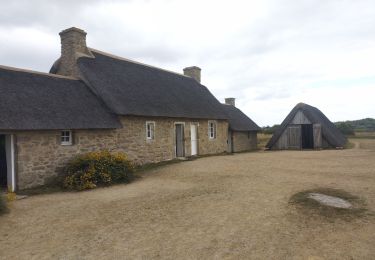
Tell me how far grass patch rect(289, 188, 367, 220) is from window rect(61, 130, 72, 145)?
849cm

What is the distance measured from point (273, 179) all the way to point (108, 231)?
246 inches

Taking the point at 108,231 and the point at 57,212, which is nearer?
the point at 108,231

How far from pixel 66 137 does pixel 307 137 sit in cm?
1914

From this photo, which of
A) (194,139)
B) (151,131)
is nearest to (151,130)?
(151,131)

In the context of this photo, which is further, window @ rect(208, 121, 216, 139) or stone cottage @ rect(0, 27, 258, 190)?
window @ rect(208, 121, 216, 139)

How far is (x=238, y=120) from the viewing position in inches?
1059

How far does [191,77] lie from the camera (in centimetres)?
2583

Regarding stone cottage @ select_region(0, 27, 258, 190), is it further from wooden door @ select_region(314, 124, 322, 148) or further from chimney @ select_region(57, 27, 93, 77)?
wooden door @ select_region(314, 124, 322, 148)

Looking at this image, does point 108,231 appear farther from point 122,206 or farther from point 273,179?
point 273,179

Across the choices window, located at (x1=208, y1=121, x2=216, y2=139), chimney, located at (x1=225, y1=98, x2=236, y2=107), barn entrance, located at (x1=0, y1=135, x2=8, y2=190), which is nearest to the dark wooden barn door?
window, located at (x1=208, y1=121, x2=216, y2=139)

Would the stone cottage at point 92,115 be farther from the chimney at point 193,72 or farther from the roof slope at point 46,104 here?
the chimney at point 193,72

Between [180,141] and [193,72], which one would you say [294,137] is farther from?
[180,141]

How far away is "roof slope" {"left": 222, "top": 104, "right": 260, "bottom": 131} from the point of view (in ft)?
83.3

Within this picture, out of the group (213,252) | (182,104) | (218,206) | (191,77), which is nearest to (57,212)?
(218,206)
